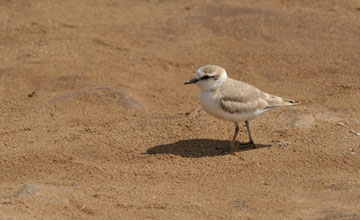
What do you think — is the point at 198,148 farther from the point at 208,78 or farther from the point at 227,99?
the point at 208,78

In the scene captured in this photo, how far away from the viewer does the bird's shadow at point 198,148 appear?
7.89m

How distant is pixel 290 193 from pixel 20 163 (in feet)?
11.9

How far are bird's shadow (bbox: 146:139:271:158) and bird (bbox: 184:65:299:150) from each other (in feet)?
0.41

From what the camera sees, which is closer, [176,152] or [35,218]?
[35,218]

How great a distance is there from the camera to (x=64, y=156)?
782 cm

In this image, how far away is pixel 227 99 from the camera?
7.69 metres

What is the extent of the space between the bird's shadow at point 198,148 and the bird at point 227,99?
126mm

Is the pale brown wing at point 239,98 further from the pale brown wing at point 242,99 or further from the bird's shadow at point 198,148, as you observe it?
the bird's shadow at point 198,148

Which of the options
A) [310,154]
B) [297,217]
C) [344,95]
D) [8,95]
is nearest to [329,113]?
[344,95]

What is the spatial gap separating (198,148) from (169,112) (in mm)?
1515

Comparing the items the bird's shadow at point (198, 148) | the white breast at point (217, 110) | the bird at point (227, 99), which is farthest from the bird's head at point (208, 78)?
the bird's shadow at point (198, 148)

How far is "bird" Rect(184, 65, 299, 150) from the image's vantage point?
7.68 meters

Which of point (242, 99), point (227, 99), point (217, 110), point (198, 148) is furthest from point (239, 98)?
point (198, 148)

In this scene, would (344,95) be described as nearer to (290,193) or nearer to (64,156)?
(290,193)
